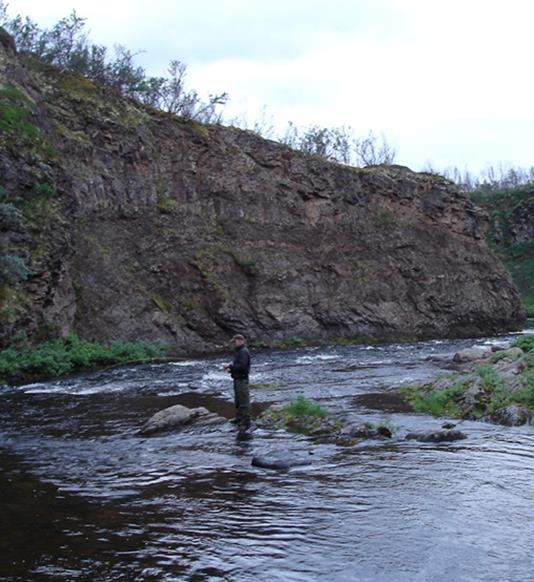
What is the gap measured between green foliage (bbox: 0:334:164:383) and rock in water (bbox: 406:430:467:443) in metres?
14.1

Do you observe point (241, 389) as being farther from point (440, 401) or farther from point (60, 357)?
point (60, 357)

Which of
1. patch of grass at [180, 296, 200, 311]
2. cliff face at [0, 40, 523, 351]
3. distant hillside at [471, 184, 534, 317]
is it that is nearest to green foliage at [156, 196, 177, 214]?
cliff face at [0, 40, 523, 351]

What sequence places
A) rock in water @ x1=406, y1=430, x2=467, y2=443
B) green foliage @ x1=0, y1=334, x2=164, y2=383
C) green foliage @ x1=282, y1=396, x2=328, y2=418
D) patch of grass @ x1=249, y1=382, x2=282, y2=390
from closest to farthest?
rock in water @ x1=406, y1=430, x2=467, y2=443
green foliage @ x1=282, y1=396, x2=328, y2=418
patch of grass @ x1=249, y1=382, x2=282, y2=390
green foliage @ x1=0, y1=334, x2=164, y2=383

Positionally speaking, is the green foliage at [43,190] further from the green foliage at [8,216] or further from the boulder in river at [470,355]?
the boulder in river at [470,355]

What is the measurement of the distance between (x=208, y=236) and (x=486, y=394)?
85.1 ft

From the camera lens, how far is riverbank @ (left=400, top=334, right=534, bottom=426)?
1310cm

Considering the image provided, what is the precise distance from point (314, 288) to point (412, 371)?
61.9 ft

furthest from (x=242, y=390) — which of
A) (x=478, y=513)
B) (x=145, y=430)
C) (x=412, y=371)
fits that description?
(x=412, y=371)

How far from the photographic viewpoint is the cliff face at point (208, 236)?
26516 mm

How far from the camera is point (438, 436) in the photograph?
11.5 metres

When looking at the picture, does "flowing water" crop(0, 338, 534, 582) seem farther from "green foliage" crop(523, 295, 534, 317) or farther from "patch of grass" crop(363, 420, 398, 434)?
"green foliage" crop(523, 295, 534, 317)

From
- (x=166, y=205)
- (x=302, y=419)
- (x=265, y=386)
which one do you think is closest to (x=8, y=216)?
(x=265, y=386)

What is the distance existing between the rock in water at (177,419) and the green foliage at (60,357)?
30.4 feet

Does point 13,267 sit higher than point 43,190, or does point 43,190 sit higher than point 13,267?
point 43,190
